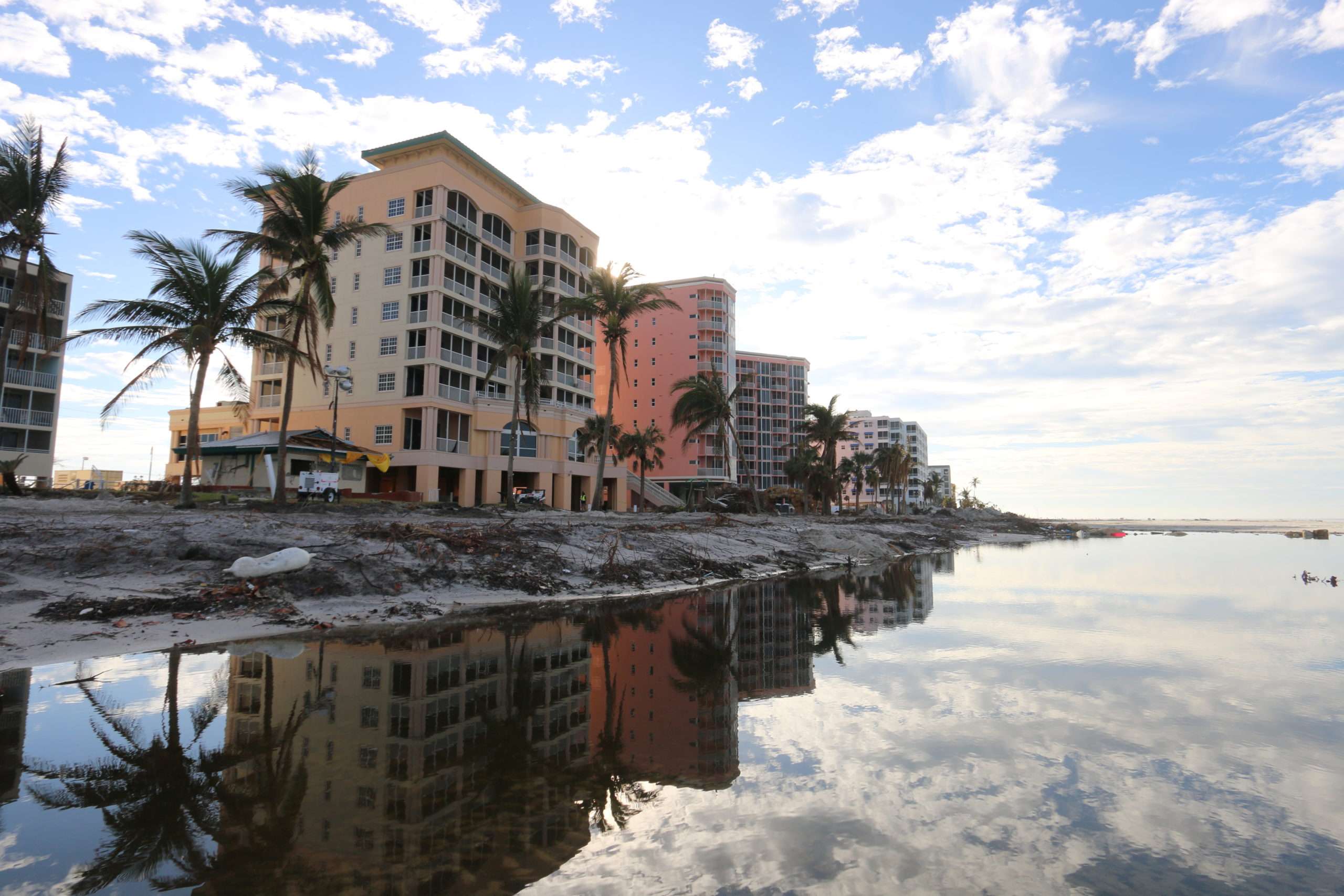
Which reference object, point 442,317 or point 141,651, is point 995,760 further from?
point 442,317

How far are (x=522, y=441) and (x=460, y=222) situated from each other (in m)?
17.7

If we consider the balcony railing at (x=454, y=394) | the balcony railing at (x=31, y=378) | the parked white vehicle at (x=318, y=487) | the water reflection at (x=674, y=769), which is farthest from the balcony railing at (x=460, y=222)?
the water reflection at (x=674, y=769)

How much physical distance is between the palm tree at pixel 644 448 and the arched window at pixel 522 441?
1002 cm

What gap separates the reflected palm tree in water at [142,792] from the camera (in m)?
4.62

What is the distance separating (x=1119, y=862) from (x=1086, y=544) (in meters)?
75.5

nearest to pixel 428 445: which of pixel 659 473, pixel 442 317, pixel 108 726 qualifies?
pixel 442 317

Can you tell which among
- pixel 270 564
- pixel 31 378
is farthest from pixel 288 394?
pixel 31 378

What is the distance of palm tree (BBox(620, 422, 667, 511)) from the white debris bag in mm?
43148

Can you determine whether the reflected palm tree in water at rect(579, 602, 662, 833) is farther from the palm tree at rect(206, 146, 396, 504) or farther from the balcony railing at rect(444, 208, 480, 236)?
the balcony railing at rect(444, 208, 480, 236)

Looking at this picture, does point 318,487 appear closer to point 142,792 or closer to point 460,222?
point 142,792

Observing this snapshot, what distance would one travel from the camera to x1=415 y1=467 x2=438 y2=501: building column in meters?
46.8

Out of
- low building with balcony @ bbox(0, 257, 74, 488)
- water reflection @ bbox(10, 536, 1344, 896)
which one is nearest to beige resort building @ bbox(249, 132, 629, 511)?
low building with balcony @ bbox(0, 257, 74, 488)

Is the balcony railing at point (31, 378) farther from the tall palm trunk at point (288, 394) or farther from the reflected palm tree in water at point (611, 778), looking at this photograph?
the reflected palm tree in water at point (611, 778)

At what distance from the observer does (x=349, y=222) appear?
28875mm
